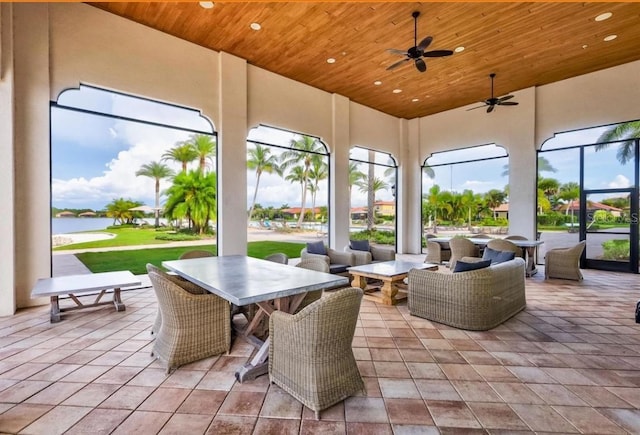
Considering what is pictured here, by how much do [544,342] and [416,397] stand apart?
1.87 meters

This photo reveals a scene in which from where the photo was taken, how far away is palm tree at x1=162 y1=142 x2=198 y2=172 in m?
11.0

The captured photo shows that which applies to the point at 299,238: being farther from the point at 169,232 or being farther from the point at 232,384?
the point at 232,384

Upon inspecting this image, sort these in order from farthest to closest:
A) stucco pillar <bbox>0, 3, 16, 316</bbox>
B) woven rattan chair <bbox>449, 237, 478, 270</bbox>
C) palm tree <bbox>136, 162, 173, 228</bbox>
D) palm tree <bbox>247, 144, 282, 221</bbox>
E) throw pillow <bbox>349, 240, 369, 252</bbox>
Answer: palm tree <bbox>247, 144, 282, 221</bbox>
palm tree <bbox>136, 162, 173, 228</bbox>
woven rattan chair <bbox>449, 237, 478, 270</bbox>
throw pillow <bbox>349, 240, 369, 252</bbox>
stucco pillar <bbox>0, 3, 16, 316</bbox>

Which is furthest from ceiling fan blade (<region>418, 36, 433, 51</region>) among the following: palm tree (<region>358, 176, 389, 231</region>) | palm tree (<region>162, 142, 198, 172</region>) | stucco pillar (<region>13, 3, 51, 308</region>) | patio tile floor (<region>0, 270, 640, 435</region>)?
palm tree (<region>162, 142, 198, 172</region>)

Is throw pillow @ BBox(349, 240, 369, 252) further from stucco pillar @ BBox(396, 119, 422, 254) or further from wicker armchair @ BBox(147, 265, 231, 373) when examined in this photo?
stucco pillar @ BBox(396, 119, 422, 254)

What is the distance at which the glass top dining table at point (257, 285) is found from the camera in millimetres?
2268

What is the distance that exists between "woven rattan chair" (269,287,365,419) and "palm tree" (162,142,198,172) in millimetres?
10438

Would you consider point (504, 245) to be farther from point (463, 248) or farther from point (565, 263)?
point (565, 263)

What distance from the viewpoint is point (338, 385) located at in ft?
7.04

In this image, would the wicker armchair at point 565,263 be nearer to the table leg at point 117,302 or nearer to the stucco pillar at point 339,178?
the stucco pillar at point 339,178

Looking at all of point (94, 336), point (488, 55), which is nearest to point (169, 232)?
point (94, 336)

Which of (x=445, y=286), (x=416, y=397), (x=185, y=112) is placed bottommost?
(x=416, y=397)

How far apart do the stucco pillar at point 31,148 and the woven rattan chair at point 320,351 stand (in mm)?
4091

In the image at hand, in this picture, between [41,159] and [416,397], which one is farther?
[41,159]
